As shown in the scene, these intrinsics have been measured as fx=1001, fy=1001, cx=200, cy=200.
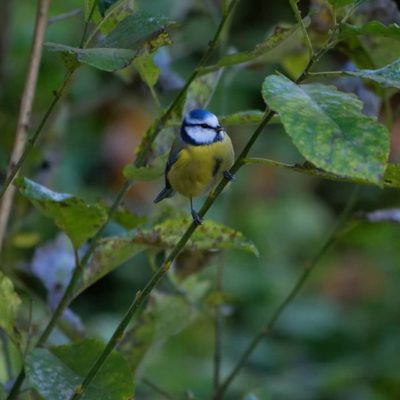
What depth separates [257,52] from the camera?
81cm

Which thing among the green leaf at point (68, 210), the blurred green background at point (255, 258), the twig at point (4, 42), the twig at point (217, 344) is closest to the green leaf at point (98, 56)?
the green leaf at point (68, 210)

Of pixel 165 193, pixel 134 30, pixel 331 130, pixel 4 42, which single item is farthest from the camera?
pixel 4 42

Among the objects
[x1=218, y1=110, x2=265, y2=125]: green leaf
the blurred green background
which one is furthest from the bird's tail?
the blurred green background

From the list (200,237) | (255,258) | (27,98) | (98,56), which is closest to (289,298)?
(200,237)

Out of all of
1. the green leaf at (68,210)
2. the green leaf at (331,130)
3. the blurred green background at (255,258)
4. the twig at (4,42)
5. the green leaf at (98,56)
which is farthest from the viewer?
the blurred green background at (255,258)

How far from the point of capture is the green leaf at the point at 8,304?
90 centimetres

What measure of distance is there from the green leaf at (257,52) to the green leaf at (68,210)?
0.15 m

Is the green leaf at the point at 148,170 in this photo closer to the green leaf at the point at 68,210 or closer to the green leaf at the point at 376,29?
the green leaf at the point at 68,210

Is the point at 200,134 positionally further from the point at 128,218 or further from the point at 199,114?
the point at 128,218

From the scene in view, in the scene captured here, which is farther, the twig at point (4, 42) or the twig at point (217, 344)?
the twig at point (4, 42)

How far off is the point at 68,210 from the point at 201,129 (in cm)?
14

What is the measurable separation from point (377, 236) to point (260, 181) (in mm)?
588

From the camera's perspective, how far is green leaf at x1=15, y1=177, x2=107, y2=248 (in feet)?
2.67

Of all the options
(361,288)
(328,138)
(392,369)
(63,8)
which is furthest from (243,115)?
(361,288)
